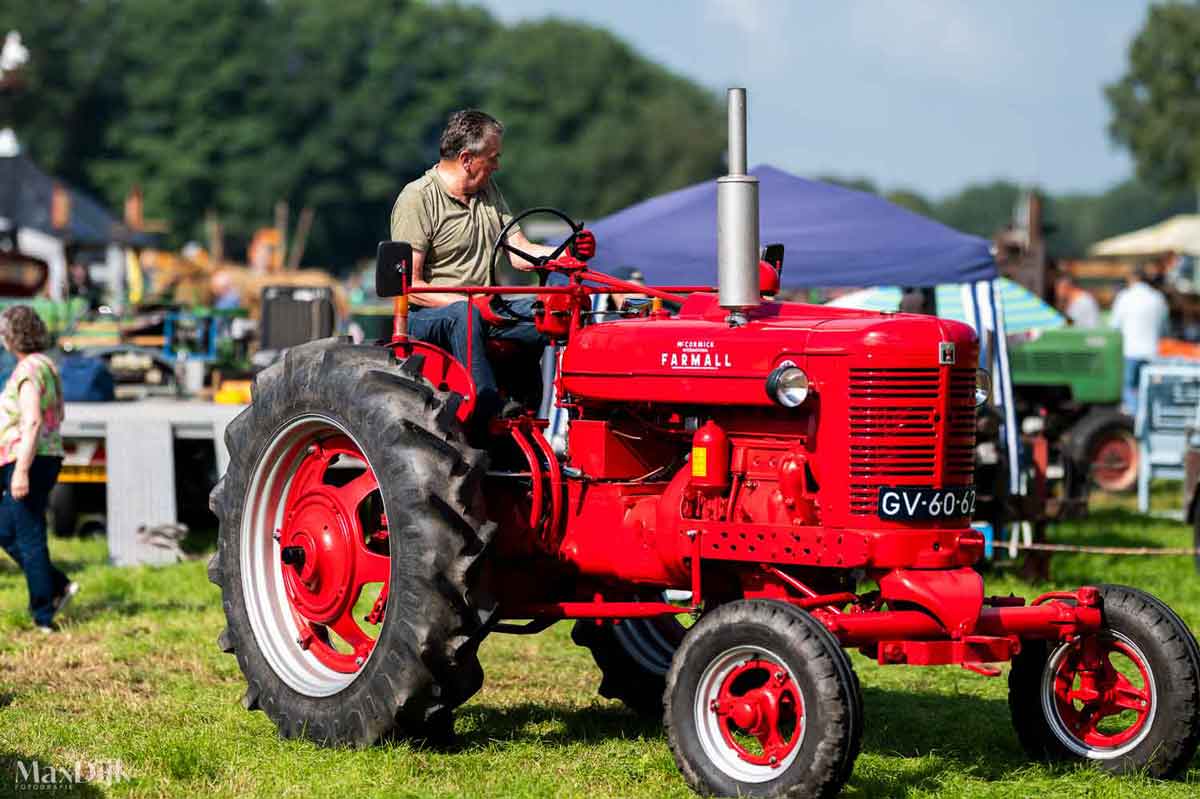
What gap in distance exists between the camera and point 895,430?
5949 millimetres

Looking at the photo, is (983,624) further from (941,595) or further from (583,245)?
(583,245)

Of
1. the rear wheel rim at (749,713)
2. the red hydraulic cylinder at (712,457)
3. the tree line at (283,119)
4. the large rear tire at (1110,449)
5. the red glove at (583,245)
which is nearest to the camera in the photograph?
the rear wheel rim at (749,713)

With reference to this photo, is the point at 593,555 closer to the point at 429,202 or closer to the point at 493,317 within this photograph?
the point at 493,317

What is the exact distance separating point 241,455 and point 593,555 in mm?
1412

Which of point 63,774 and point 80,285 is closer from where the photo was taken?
point 63,774

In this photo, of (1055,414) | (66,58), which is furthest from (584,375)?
(66,58)

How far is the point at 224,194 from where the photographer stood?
7938 centimetres

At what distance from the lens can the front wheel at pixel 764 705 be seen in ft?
18.1

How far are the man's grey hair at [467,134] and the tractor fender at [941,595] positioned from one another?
2347mm

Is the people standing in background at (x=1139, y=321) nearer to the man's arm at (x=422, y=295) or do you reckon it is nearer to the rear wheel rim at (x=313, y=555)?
the man's arm at (x=422, y=295)

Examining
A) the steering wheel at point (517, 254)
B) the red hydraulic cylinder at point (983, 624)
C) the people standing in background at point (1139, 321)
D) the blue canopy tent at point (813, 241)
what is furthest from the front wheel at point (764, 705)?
the people standing in background at point (1139, 321)

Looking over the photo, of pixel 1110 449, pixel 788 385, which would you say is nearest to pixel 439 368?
pixel 788 385

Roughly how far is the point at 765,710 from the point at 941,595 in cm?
66

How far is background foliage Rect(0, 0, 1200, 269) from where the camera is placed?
77000mm
